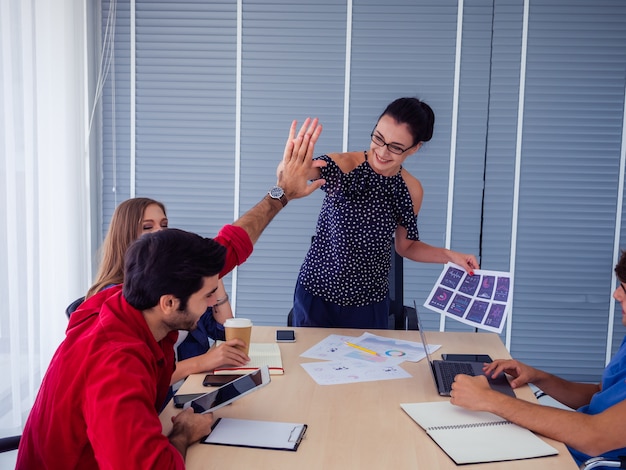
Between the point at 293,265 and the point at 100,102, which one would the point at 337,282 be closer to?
the point at 293,265

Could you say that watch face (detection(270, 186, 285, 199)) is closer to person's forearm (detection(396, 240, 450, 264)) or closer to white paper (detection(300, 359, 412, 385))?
white paper (detection(300, 359, 412, 385))

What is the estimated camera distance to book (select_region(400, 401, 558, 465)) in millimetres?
1317

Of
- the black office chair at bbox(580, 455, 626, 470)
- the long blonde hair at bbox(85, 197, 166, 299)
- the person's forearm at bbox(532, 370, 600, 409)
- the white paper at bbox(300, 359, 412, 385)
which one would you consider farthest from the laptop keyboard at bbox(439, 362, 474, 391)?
the long blonde hair at bbox(85, 197, 166, 299)

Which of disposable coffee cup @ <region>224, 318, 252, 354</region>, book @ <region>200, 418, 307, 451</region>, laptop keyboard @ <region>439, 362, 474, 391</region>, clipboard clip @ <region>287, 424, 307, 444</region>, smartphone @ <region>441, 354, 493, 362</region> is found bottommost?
smartphone @ <region>441, 354, 493, 362</region>

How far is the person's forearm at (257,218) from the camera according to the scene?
189 cm

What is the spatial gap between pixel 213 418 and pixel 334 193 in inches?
43.1

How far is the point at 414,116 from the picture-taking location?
7.15ft

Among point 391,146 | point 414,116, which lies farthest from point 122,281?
point 414,116

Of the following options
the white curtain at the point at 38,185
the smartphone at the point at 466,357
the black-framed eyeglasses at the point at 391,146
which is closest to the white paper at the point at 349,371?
the smartphone at the point at 466,357

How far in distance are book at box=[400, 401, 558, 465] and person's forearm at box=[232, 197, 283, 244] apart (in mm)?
678

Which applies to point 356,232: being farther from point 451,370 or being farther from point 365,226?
point 451,370

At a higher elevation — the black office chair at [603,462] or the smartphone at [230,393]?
the smartphone at [230,393]

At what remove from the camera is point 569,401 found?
186 centimetres

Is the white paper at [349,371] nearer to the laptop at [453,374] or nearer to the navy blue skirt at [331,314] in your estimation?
the laptop at [453,374]
